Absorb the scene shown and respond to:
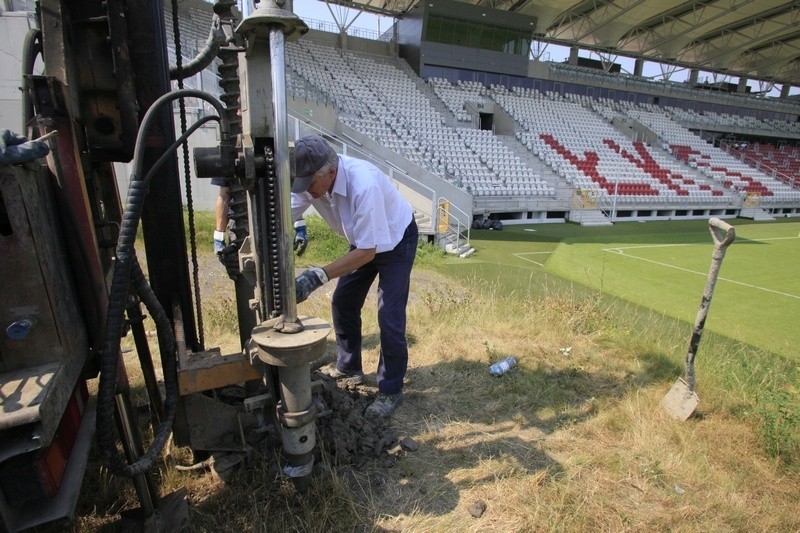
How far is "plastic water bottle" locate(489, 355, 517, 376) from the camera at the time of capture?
138 inches

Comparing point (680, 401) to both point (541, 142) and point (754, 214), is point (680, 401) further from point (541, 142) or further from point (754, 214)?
point (754, 214)

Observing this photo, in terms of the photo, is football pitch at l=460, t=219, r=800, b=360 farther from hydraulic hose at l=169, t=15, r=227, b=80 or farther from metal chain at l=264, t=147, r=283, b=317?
hydraulic hose at l=169, t=15, r=227, b=80

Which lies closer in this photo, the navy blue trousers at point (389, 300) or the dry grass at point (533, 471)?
the dry grass at point (533, 471)

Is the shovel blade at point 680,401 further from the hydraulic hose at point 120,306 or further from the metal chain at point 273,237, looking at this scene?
the hydraulic hose at point 120,306

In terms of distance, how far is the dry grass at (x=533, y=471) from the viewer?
207 centimetres

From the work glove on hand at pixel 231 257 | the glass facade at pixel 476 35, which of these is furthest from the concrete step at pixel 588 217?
the work glove on hand at pixel 231 257

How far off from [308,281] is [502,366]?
2.01 meters

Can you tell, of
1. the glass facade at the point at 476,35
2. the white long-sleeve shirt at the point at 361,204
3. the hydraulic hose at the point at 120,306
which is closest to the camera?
the hydraulic hose at the point at 120,306

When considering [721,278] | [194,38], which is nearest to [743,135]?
[721,278]

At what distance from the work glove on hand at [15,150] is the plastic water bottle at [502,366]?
121 inches

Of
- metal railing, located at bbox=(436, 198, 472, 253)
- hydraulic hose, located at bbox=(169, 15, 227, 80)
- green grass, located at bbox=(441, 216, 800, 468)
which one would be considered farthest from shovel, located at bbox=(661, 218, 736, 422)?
metal railing, located at bbox=(436, 198, 472, 253)

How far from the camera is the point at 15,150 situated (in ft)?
3.77

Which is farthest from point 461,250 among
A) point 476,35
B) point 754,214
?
point 754,214

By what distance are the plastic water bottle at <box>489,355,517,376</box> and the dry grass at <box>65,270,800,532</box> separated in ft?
0.15
